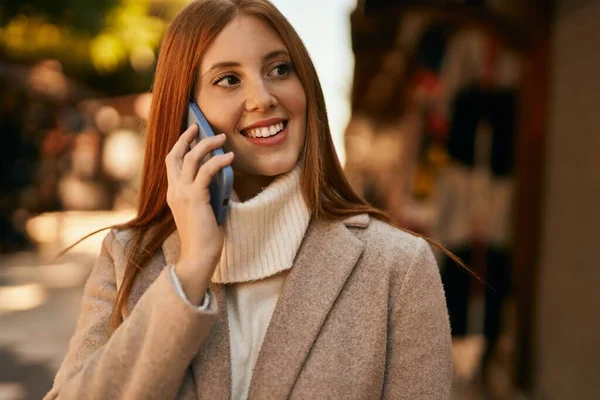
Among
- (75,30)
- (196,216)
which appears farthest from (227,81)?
(75,30)

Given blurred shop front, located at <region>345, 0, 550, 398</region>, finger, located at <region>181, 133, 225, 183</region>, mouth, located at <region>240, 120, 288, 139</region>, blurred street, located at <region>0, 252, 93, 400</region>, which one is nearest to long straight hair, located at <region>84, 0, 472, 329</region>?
mouth, located at <region>240, 120, 288, 139</region>

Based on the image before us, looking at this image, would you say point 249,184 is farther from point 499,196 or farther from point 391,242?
point 499,196

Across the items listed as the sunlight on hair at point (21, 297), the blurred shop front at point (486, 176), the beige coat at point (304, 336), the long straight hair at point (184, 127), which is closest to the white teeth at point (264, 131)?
the long straight hair at point (184, 127)

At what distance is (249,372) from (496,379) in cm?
387

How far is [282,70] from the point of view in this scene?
1.82 meters

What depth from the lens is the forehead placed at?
5.71ft

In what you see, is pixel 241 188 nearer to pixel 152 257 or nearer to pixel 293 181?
pixel 293 181

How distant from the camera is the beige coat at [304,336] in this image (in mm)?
1503

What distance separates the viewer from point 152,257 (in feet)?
5.96

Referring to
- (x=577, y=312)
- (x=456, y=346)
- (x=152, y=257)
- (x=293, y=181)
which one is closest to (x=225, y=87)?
(x=293, y=181)

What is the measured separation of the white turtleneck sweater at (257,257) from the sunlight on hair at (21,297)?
652 centimetres

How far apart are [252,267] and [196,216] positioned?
30 cm

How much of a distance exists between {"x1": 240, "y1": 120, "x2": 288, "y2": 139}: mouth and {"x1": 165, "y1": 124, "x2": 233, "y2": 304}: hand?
0.15 metres

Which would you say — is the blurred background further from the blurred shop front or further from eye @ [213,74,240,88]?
eye @ [213,74,240,88]
